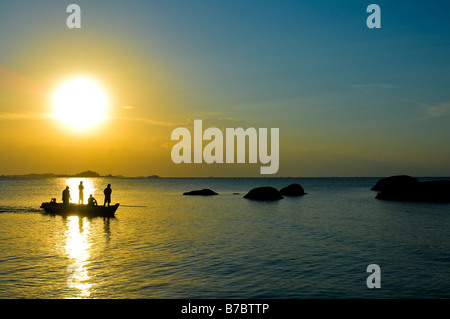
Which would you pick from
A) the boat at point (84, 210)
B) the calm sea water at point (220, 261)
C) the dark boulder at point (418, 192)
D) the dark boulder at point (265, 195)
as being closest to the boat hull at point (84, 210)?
the boat at point (84, 210)

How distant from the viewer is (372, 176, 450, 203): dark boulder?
237 feet

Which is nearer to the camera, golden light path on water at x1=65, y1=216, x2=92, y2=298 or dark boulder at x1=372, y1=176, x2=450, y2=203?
golden light path on water at x1=65, y1=216, x2=92, y2=298

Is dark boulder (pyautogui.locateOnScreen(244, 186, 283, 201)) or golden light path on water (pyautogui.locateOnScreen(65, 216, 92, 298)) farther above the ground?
golden light path on water (pyautogui.locateOnScreen(65, 216, 92, 298))

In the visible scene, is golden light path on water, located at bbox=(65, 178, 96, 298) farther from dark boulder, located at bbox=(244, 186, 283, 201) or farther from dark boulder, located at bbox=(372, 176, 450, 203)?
dark boulder, located at bbox=(372, 176, 450, 203)

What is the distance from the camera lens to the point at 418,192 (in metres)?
74.4

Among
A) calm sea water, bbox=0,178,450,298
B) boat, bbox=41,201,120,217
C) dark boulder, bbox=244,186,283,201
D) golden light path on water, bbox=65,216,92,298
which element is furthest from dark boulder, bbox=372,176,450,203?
golden light path on water, bbox=65,216,92,298

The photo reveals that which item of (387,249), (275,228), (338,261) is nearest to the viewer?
(338,261)

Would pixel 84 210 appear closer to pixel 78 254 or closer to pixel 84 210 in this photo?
pixel 84 210

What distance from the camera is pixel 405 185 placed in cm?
Answer: 7831

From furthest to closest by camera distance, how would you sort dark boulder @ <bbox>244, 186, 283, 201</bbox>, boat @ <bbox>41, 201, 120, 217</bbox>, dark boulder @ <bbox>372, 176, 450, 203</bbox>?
dark boulder @ <bbox>244, 186, 283, 201</bbox> → dark boulder @ <bbox>372, 176, 450, 203</bbox> → boat @ <bbox>41, 201, 120, 217</bbox>

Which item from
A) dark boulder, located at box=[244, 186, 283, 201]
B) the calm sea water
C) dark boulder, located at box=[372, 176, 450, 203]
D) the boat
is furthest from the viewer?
dark boulder, located at box=[244, 186, 283, 201]

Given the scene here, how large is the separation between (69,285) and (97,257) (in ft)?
18.5
